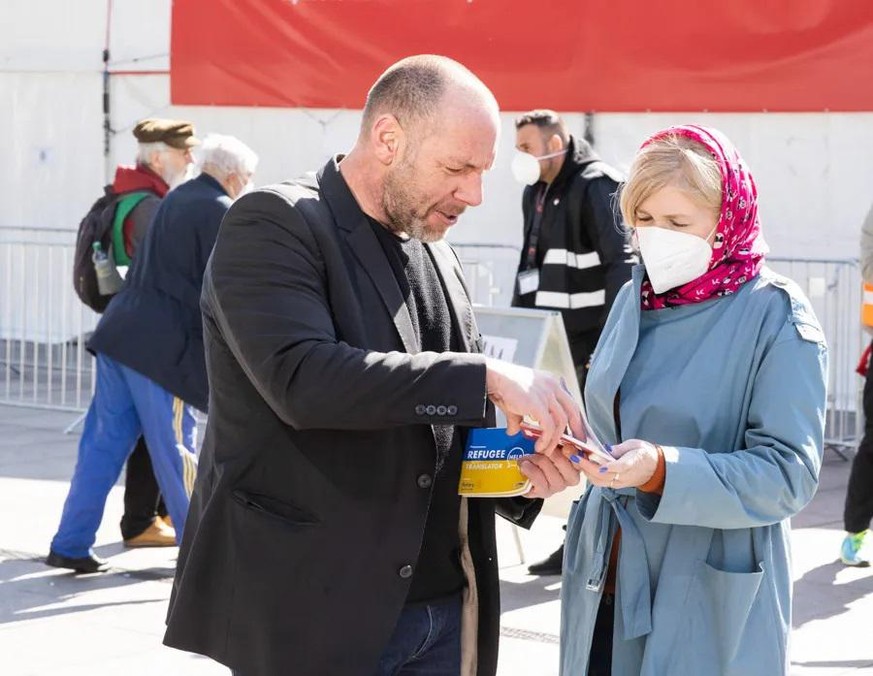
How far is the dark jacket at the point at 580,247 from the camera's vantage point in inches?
277

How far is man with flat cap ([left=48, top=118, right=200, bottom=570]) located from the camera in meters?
7.64

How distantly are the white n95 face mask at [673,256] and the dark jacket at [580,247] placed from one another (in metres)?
3.93

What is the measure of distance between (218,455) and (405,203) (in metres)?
0.57

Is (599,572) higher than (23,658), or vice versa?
(599,572)

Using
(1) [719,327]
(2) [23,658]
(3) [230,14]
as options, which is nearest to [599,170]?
(2) [23,658]

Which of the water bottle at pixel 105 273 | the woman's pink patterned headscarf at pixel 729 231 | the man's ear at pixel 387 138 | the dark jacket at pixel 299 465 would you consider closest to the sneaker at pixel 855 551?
the water bottle at pixel 105 273

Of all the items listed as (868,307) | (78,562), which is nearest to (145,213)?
(78,562)

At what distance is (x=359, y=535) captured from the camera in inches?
109

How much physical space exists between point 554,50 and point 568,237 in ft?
14.5

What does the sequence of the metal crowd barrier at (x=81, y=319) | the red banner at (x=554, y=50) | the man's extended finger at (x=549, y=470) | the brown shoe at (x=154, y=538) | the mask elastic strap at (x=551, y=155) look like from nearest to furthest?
the man's extended finger at (x=549, y=470) → the mask elastic strap at (x=551, y=155) → the brown shoe at (x=154, y=538) → the metal crowd barrier at (x=81, y=319) → the red banner at (x=554, y=50)

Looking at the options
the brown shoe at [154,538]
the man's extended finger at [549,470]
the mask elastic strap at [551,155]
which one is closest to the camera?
the man's extended finger at [549,470]

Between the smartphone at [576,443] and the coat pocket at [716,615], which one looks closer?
the smartphone at [576,443]

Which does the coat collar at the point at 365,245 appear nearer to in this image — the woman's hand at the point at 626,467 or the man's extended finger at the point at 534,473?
the man's extended finger at the point at 534,473

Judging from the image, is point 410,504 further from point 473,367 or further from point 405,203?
point 405,203
